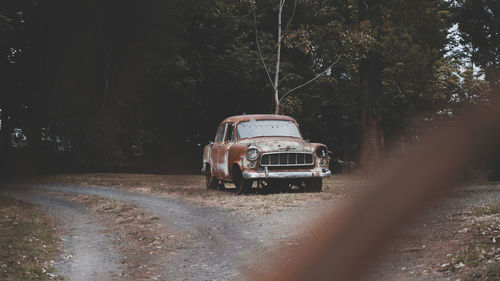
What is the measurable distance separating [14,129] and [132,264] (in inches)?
973

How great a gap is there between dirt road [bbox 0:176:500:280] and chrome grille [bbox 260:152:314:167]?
1.14 m

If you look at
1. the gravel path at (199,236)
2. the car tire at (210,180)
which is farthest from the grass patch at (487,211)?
the car tire at (210,180)

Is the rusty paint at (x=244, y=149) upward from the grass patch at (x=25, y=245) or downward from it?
upward

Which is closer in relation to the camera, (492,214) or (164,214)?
(492,214)

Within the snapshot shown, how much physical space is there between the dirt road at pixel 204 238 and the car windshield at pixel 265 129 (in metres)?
2.37

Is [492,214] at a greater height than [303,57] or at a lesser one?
lesser

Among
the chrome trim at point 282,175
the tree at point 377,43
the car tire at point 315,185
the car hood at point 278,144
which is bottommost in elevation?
the car tire at point 315,185

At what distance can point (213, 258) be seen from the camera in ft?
24.7

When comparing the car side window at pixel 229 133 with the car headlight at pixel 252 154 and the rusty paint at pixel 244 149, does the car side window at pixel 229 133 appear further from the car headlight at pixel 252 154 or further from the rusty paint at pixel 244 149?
the car headlight at pixel 252 154

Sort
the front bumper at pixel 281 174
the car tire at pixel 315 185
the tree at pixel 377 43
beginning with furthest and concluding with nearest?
the tree at pixel 377 43 < the car tire at pixel 315 185 < the front bumper at pixel 281 174

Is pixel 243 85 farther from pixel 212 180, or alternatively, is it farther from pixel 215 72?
pixel 212 180

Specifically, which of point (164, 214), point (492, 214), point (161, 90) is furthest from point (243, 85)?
point (492, 214)

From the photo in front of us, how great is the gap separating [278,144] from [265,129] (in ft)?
3.98

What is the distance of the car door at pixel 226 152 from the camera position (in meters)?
15.6
